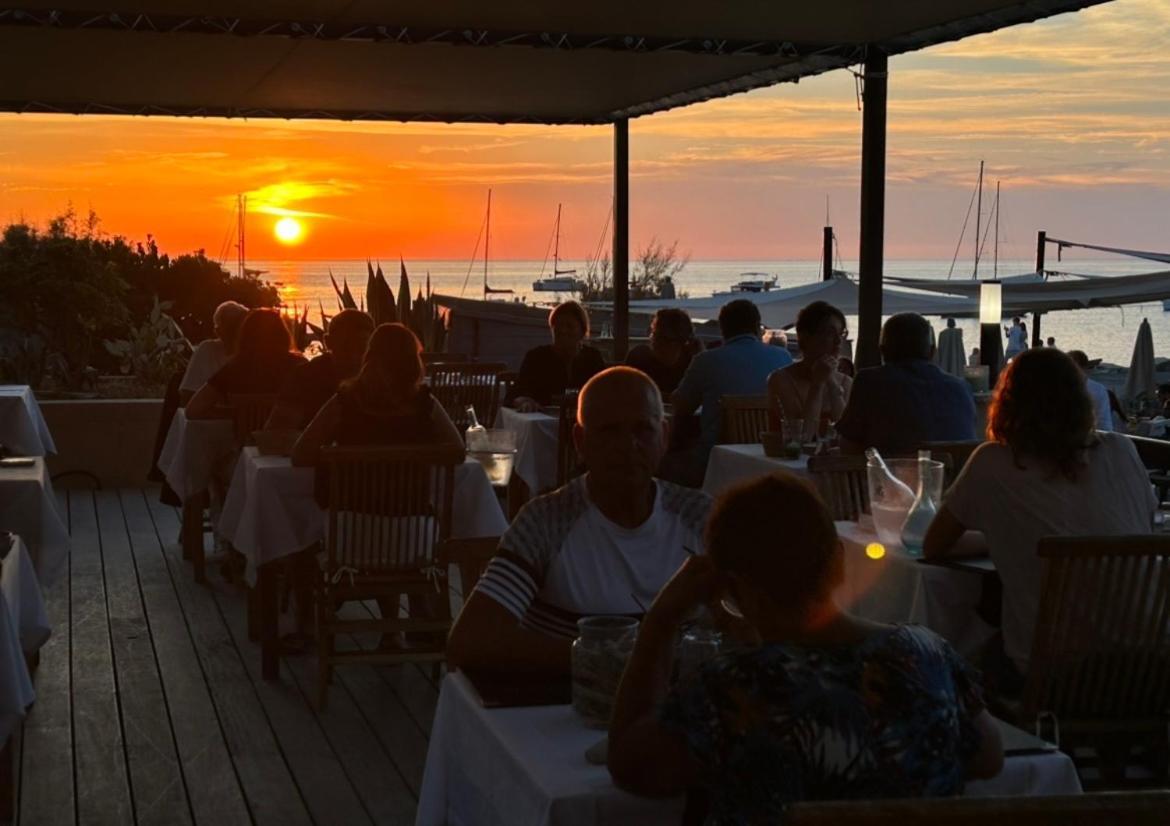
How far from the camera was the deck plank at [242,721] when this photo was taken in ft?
14.2

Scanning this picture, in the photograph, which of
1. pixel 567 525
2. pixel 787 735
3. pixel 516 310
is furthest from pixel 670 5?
pixel 516 310

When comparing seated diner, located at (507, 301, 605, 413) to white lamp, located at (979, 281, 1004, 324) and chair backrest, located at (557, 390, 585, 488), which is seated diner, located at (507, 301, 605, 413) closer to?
chair backrest, located at (557, 390, 585, 488)

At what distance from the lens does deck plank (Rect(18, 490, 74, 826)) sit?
4301 millimetres

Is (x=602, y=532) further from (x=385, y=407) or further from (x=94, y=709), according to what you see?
(x=94, y=709)

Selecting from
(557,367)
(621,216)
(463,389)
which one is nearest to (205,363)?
(463,389)

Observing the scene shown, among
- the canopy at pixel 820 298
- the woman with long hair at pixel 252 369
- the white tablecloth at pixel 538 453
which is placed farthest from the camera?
the canopy at pixel 820 298

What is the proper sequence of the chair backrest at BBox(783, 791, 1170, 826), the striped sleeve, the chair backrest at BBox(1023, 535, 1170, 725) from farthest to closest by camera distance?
the chair backrest at BBox(1023, 535, 1170, 725), the striped sleeve, the chair backrest at BBox(783, 791, 1170, 826)

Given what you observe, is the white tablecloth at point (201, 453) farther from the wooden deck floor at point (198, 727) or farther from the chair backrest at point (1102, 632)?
the chair backrest at point (1102, 632)

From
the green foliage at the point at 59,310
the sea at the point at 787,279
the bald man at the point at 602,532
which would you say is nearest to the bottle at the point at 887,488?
the bald man at the point at 602,532

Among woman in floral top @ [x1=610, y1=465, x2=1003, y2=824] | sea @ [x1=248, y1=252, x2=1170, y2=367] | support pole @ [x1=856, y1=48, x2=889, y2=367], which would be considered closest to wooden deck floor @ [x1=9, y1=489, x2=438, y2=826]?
woman in floral top @ [x1=610, y1=465, x2=1003, y2=824]

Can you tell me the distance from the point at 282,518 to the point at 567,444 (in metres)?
1.84

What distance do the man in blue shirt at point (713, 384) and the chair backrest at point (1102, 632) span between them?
3.85 meters

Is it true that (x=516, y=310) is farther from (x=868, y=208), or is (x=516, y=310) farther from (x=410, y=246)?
(x=868, y=208)

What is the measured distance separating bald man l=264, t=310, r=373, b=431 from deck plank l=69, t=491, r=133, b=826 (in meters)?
1.15
